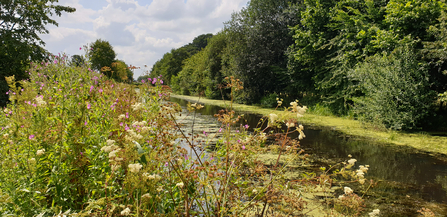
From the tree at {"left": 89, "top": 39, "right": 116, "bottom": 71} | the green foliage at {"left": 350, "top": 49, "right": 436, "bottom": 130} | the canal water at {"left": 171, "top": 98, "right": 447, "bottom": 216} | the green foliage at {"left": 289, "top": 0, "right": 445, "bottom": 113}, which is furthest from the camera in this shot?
the tree at {"left": 89, "top": 39, "right": 116, "bottom": 71}

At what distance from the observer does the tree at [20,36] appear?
9.97 metres

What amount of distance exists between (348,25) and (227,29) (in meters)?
9.27

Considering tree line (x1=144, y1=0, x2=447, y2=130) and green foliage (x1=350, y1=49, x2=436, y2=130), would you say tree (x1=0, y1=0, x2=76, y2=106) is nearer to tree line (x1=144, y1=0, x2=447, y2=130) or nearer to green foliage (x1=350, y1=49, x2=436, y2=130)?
tree line (x1=144, y1=0, x2=447, y2=130)

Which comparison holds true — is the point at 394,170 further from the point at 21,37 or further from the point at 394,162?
the point at 21,37

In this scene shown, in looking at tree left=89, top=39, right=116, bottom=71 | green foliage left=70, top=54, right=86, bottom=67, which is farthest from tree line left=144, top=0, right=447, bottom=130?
tree left=89, top=39, right=116, bottom=71

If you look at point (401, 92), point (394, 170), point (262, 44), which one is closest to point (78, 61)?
point (394, 170)

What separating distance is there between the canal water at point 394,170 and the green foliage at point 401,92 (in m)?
1.92

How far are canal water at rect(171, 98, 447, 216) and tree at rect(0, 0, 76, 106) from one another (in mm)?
11696

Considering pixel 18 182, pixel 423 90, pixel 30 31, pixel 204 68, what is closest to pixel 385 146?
pixel 423 90

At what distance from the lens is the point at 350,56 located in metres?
10.4

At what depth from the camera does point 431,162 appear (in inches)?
182

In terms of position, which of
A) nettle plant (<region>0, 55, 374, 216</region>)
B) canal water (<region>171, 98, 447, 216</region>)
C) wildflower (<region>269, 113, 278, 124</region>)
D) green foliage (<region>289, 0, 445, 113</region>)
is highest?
green foliage (<region>289, 0, 445, 113</region>)

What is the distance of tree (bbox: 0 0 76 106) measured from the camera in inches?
392

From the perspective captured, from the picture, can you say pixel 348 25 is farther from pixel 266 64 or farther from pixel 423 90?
pixel 266 64
